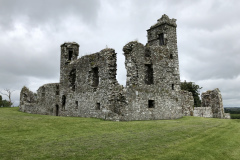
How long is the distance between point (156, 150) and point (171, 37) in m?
16.2

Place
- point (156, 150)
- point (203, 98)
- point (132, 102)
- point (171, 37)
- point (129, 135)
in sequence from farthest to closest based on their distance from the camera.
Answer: point (203, 98)
point (171, 37)
point (132, 102)
point (129, 135)
point (156, 150)

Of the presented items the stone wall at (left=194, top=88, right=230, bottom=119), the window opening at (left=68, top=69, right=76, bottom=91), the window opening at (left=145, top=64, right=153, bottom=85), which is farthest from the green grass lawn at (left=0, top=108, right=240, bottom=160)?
the stone wall at (left=194, top=88, right=230, bottom=119)

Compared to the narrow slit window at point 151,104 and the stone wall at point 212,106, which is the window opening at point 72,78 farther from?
the stone wall at point 212,106

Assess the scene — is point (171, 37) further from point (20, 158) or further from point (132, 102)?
point (20, 158)

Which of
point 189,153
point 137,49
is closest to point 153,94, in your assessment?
point 137,49

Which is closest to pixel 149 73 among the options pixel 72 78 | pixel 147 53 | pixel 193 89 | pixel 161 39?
pixel 147 53

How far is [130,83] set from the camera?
1747 centimetres

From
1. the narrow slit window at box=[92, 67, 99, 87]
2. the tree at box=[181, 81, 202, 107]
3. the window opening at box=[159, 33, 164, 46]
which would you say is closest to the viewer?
the narrow slit window at box=[92, 67, 99, 87]

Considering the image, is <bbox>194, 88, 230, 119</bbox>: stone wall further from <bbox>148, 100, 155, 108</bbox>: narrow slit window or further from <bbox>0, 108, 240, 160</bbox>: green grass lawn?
<bbox>0, 108, 240, 160</bbox>: green grass lawn

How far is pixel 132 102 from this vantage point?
17.0 meters

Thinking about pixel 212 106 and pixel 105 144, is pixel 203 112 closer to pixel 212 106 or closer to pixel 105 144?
pixel 212 106

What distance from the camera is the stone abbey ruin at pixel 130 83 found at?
17131mm

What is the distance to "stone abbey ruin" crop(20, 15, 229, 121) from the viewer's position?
17.1m

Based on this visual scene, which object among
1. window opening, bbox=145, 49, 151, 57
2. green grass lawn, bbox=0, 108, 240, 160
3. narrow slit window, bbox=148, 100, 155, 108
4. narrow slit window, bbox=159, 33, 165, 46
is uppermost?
narrow slit window, bbox=159, 33, 165, 46
